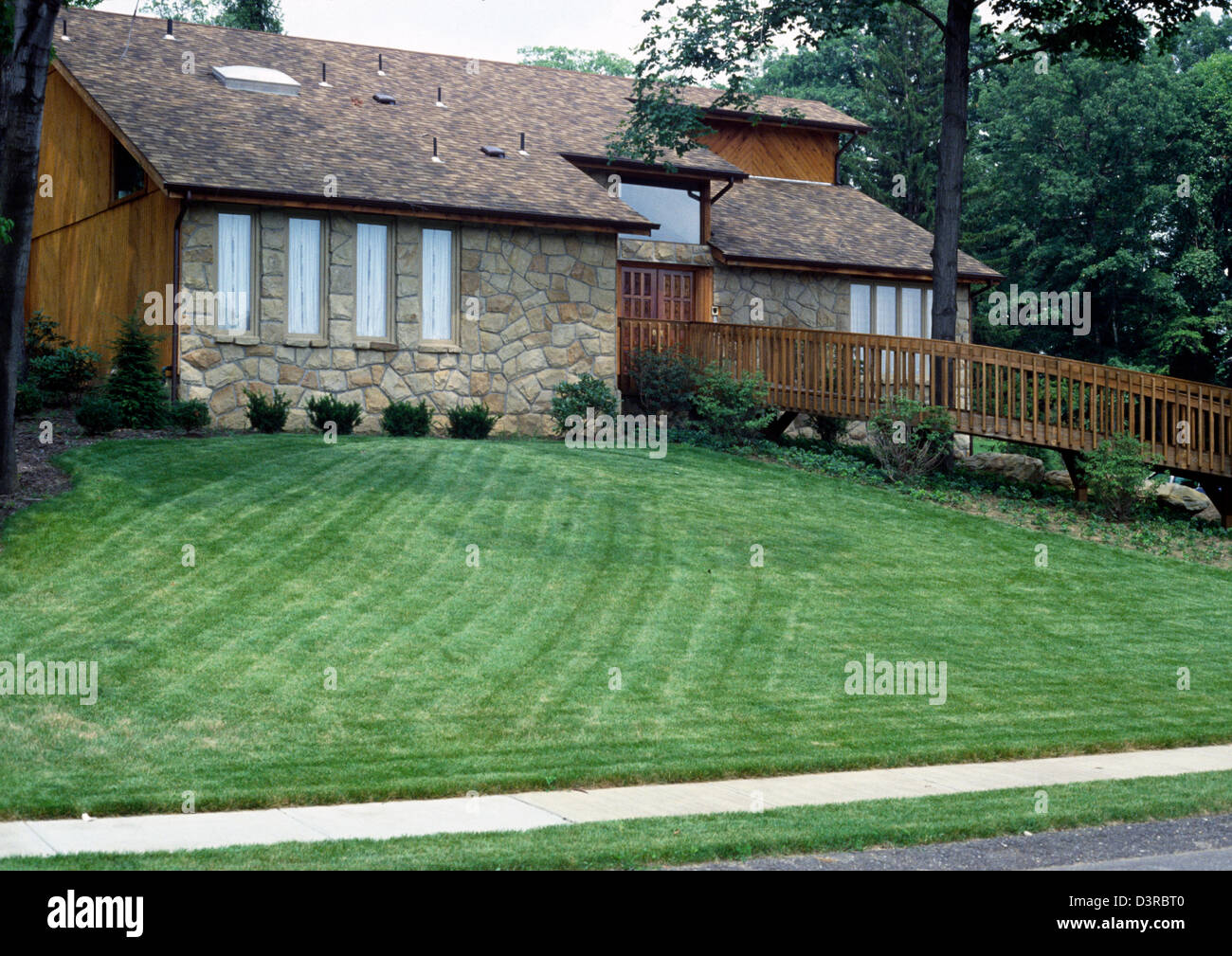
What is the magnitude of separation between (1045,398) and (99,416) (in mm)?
14442

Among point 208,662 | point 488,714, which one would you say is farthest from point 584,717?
point 208,662

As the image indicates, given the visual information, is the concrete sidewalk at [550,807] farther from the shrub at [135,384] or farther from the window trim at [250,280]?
the window trim at [250,280]

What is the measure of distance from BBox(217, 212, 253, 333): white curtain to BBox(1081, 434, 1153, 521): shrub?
13.6 metres

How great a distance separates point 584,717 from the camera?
33.9 feet

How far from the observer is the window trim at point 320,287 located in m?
21.8

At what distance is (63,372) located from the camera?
71.8 ft

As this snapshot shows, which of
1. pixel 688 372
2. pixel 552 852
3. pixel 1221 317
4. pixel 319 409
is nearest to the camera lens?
pixel 552 852

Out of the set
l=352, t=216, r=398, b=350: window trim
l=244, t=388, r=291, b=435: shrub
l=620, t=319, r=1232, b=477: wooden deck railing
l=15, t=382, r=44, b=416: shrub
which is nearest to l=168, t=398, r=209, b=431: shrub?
l=244, t=388, r=291, b=435: shrub

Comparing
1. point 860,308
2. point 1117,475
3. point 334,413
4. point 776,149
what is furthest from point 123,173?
point 1117,475

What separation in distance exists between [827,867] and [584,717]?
341cm

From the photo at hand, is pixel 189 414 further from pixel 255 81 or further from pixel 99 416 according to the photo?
pixel 255 81
